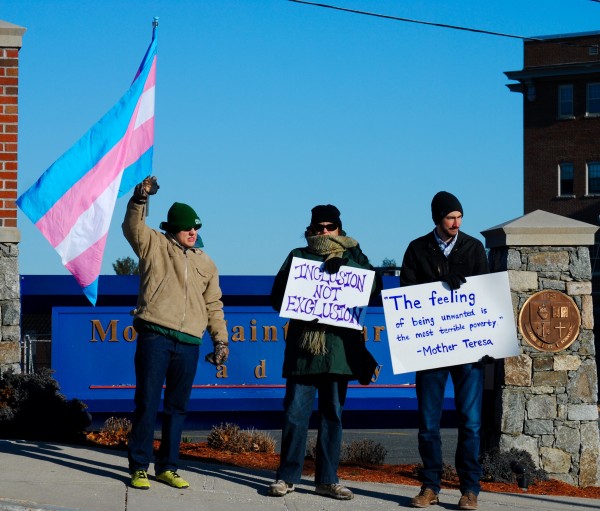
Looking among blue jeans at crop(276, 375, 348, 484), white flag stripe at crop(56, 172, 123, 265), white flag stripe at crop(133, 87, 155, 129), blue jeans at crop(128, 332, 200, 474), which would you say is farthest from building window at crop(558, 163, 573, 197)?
blue jeans at crop(128, 332, 200, 474)

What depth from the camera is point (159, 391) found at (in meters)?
8.01

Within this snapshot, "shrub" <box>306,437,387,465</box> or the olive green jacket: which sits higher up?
the olive green jacket

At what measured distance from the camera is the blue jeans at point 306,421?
8.04 meters

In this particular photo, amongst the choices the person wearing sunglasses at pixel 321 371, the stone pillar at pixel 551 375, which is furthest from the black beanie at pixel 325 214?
the stone pillar at pixel 551 375

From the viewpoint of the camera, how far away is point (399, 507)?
26.5 ft

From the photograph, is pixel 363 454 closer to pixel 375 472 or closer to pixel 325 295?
pixel 375 472

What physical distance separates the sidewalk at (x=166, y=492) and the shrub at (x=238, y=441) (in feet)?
4.75

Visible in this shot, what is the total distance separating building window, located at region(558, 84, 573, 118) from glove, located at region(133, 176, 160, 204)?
43.0m

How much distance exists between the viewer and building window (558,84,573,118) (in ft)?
160

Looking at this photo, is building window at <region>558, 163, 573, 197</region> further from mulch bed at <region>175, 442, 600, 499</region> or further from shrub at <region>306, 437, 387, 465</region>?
shrub at <region>306, 437, 387, 465</region>

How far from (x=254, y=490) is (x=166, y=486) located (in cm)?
64

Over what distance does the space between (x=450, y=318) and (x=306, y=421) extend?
125 cm

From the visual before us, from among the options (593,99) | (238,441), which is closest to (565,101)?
(593,99)

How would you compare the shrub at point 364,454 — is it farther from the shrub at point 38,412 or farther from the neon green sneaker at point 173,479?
the neon green sneaker at point 173,479
